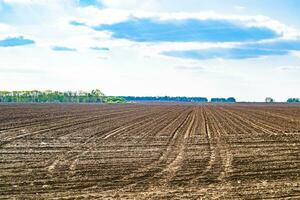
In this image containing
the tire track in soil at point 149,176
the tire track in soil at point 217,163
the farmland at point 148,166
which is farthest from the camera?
the tire track in soil at point 217,163

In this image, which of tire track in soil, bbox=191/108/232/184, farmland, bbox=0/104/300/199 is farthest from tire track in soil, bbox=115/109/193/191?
tire track in soil, bbox=191/108/232/184

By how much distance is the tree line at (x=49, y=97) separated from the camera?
184 metres

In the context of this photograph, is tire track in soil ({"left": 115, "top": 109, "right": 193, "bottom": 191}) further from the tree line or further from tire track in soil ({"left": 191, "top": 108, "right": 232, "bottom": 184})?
the tree line

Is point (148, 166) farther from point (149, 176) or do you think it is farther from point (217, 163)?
point (217, 163)

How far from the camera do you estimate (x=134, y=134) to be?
84.8ft

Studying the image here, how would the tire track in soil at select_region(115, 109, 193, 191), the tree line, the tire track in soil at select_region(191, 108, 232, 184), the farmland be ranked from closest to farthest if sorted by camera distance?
the farmland < the tire track in soil at select_region(115, 109, 193, 191) < the tire track in soil at select_region(191, 108, 232, 184) < the tree line

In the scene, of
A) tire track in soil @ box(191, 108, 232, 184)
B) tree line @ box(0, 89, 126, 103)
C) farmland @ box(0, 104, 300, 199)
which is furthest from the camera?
tree line @ box(0, 89, 126, 103)

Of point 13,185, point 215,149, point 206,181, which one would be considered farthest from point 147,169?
point 215,149

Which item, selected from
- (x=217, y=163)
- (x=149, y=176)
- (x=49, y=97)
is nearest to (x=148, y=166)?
(x=149, y=176)

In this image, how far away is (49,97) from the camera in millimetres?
185500

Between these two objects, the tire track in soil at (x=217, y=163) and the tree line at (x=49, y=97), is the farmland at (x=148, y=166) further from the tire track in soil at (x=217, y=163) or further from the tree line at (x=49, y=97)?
the tree line at (x=49, y=97)

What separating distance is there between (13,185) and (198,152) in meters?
8.15

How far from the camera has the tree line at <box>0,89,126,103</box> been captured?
604 feet

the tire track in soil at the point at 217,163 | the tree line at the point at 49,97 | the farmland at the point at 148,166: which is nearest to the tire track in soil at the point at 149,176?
the farmland at the point at 148,166
